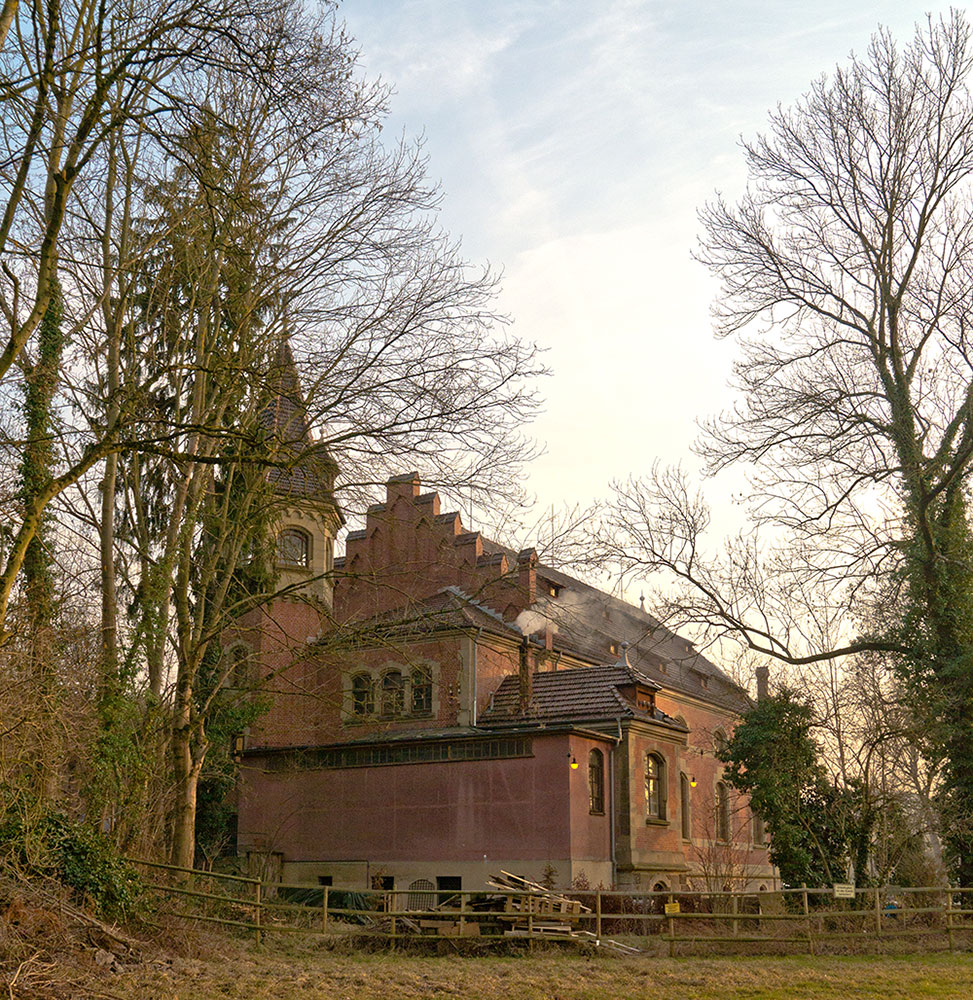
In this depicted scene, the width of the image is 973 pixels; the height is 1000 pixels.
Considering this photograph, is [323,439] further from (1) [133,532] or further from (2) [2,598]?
(2) [2,598]

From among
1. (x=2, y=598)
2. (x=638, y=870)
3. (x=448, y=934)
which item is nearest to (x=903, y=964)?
(x=448, y=934)

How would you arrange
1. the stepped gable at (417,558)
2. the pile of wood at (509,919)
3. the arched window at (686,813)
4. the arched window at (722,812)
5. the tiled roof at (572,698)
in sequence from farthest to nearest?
the arched window at (722,812) → the arched window at (686,813) → the stepped gable at (417,558) → the tiled roof at (572,698) → the pile of wood at (509,919)

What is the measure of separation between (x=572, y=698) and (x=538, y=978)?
15.1m

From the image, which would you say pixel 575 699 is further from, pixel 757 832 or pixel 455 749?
pixel 757 832

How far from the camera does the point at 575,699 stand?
28.8 m

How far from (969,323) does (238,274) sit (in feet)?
48.0

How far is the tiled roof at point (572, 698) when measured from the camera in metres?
28.1

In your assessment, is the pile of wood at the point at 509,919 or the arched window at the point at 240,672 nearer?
the pile of wood at the point at 509,919

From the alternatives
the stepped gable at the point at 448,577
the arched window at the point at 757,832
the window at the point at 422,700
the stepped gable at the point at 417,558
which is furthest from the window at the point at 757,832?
the window at the point at 422,700

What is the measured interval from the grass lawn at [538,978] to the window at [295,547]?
16.2 m

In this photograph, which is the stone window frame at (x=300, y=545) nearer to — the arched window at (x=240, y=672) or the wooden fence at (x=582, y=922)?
the arched window at (x=240, y=672)

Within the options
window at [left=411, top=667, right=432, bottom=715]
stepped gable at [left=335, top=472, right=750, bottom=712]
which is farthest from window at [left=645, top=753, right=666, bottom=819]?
window at [left=411, top=667, right=432, bottom=715]

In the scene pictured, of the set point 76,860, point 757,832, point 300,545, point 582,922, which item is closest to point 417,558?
point 300,545

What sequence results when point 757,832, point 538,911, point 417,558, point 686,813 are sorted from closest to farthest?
point 538,911
point 417,558
point 686,813
point 757,832
